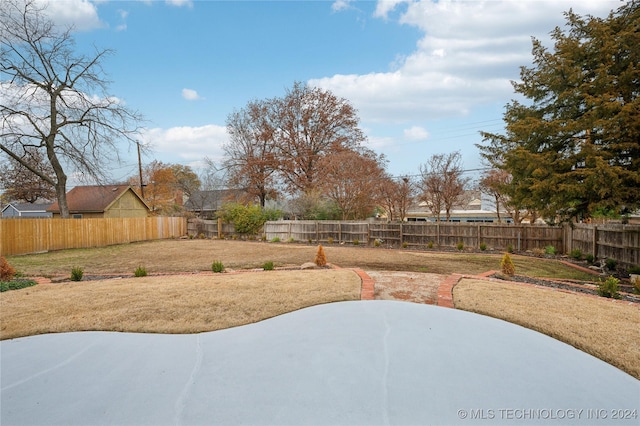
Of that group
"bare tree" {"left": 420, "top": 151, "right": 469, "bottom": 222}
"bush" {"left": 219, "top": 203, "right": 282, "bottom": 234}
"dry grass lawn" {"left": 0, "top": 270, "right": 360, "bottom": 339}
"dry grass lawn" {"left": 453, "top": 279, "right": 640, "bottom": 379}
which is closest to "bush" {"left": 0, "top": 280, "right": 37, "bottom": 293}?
"dry grass lawn" {"left": 0, "top": 270, "right": 360, "bottom": 339}

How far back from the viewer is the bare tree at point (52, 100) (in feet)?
47.9

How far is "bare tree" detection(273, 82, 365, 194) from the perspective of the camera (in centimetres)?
2381

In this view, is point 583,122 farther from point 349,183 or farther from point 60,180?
point 60,180

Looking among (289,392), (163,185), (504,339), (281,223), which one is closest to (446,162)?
(281,223)

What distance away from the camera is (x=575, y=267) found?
9.55 meters

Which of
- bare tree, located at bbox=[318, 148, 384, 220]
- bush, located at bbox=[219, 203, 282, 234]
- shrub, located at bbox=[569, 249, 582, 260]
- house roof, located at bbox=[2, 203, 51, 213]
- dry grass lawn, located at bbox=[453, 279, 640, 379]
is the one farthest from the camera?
house roof, located at bbox=[2, 203, 51, 213]

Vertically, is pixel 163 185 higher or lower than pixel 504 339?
higher

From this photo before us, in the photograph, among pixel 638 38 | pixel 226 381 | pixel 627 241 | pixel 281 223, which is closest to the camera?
pixel 226 381

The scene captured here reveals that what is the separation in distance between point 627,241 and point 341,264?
7449mm

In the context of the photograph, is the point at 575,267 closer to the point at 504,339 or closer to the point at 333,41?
the point at 504,339

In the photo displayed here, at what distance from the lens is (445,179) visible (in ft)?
72.9

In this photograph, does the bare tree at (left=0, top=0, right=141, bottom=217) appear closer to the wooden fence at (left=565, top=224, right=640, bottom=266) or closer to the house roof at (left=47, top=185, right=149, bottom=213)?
the house roof at (left=47, top=185, right=149, bottom=213)

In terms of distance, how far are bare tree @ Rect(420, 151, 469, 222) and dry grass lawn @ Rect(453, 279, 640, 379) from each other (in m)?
16.9

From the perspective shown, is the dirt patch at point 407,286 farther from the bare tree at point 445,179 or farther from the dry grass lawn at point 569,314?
the bare tree at point 445,179
